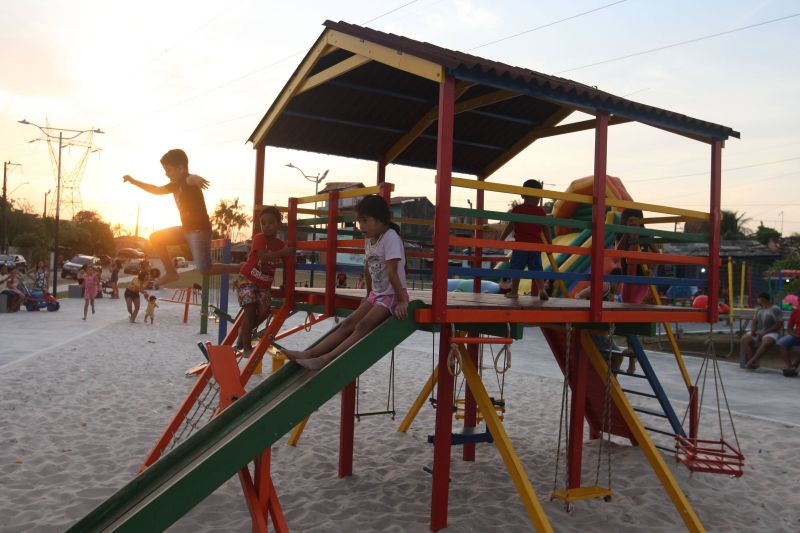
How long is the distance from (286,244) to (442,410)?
230 cm

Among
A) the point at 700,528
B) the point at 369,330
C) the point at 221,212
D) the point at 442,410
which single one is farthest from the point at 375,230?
the point at 221,212

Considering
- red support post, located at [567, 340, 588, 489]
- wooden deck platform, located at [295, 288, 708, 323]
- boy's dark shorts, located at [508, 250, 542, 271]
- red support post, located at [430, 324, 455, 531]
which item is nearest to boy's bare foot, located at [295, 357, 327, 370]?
wooden deck platform, located at [295, 288, 708, 323]

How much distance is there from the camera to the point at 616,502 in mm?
6027

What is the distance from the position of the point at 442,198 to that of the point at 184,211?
102 inches

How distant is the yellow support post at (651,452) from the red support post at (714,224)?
3.96 ft

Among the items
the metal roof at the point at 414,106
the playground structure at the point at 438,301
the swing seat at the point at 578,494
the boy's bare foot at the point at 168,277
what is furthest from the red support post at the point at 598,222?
the boy's bare foot at the point at 168,277

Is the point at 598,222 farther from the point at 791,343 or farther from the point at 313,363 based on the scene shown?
the point at 791,343

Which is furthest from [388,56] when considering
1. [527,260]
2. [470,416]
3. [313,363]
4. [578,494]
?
[470,416]

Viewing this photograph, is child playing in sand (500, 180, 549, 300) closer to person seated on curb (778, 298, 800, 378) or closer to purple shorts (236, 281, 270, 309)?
purple shorts (236, 281, 270, 309)

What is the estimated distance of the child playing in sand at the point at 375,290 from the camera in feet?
15.1

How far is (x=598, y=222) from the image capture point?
5398 mm

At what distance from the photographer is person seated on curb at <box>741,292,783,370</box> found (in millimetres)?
14320

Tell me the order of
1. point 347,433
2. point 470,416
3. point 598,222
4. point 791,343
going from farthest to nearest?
point 791,343
point 470,416
point 347,433
point 598,222

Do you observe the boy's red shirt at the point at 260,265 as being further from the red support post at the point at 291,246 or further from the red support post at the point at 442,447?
the red support post at the point at 442,447
